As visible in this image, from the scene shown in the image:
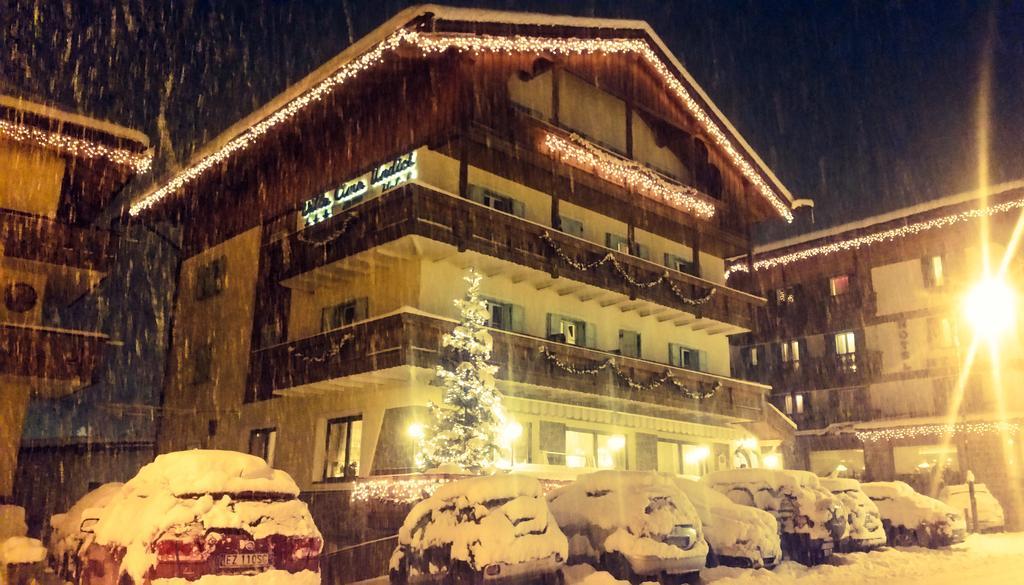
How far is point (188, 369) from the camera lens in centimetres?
2777

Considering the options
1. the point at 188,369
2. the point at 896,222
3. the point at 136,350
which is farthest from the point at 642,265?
the point at 136,350

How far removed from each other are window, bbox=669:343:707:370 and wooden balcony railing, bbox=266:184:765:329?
8.01 feet

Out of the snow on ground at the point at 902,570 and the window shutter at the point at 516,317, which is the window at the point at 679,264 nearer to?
the window shutter at the point at 516,317

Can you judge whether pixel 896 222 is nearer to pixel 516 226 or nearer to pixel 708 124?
pixel 708 124

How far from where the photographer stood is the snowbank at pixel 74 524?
13007mm

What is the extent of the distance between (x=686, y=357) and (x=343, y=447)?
45.8 feet


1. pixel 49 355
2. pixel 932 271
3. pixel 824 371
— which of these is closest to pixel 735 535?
pixel 49 355

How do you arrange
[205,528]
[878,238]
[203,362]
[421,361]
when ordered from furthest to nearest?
[878,238] → [203,362] → [421,361] → [205,528]

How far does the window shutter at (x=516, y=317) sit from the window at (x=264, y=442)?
26.0 feet

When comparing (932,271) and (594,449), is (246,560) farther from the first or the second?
(932,271)

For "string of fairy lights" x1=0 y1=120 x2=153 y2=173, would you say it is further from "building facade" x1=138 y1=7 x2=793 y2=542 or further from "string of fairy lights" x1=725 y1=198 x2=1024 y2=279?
"string of fairy lights" x1=725 y1=198 x2=1024 y2=279

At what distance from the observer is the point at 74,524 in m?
14.2

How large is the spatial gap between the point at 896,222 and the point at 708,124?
13.9 meters

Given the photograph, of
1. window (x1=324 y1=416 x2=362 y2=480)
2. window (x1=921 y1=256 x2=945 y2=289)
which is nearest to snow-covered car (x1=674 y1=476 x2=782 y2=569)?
window (x1=324 y1=416 x2=362 y2=480)
